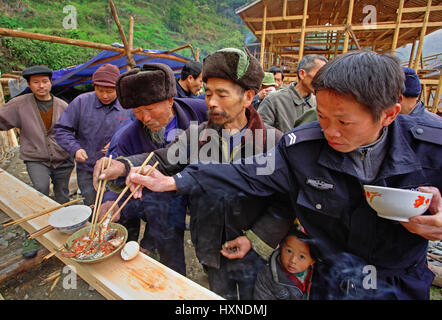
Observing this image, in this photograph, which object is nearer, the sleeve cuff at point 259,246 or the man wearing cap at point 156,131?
the sleeve cuff at point 259,246

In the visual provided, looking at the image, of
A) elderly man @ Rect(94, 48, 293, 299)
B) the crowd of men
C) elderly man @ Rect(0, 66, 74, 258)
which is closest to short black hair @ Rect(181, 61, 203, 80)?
the crowd of men

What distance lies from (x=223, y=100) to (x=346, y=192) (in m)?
1.05

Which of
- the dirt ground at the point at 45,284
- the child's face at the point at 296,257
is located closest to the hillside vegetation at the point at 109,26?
the dirt ground at the point at 45,284

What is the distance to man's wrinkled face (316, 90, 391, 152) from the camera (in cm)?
107

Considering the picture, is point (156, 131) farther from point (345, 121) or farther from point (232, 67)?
point (345, 121)

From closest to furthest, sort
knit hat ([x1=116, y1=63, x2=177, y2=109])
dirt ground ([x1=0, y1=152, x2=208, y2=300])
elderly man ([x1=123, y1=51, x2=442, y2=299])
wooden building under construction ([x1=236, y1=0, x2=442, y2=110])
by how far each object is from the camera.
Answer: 1. elderly man ([x1=123, y1=51, x2=442, y2=299])
2. knit hat ([x1=116, y1=63, x2=177, y2=109])
3. dirt ground ([x1=0, y1=152, x2=208, y2=300])
4. wooden building under construction ([x1=236, y1=0, x2=442, y2=110])

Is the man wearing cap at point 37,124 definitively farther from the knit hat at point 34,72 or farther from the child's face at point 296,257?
the child's face at point 296,257

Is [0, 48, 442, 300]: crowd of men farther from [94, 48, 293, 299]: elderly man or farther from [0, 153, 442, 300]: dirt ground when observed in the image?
[0, 153, 442, 300]: dirt ground

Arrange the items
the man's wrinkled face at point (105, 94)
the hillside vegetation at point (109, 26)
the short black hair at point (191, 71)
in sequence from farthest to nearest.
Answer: the hillside vegetation at point (109, 26), the short black hair at point (191, 71), the man's wrinkled face at point (105, 94)

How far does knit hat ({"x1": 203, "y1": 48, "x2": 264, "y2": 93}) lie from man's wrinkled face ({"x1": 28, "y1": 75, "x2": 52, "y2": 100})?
337 cm

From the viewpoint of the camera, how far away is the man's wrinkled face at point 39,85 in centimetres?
359

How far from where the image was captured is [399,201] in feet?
3.15

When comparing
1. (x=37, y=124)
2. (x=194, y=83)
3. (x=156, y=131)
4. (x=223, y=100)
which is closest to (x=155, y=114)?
(x=156, y=131)
